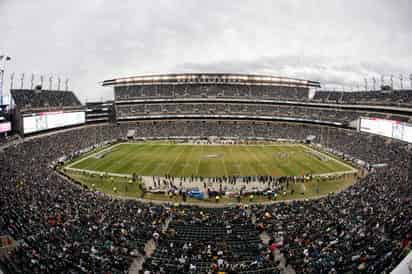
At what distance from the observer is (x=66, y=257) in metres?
15.0

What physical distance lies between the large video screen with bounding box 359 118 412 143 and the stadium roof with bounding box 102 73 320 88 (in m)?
44.7

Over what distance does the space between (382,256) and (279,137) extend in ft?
205

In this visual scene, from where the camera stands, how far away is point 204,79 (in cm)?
9975

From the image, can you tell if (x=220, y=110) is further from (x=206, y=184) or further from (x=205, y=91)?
(x=206, y=184)

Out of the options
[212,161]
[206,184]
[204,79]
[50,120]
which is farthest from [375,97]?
[50,120]

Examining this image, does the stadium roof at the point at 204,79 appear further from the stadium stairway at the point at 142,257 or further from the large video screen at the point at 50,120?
the stadium stairway at the point at 142,257

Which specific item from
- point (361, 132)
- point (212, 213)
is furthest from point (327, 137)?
point (212, 213)

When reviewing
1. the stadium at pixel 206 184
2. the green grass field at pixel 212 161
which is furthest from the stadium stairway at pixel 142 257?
the green grass field at pixel 212 161

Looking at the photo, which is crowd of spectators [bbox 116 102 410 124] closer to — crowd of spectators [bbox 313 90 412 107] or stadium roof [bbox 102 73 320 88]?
crowd of spectators [bbox 313 90 412 107]

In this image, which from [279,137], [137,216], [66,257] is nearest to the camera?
[66,257]

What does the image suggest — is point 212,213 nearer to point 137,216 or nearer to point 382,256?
point 137,216

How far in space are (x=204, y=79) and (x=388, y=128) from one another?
61102 millimetres

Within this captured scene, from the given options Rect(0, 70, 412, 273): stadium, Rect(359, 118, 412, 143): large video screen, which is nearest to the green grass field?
Rect(0, 70, 412, 273): stadium

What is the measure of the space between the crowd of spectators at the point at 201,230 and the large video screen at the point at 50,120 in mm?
26302
